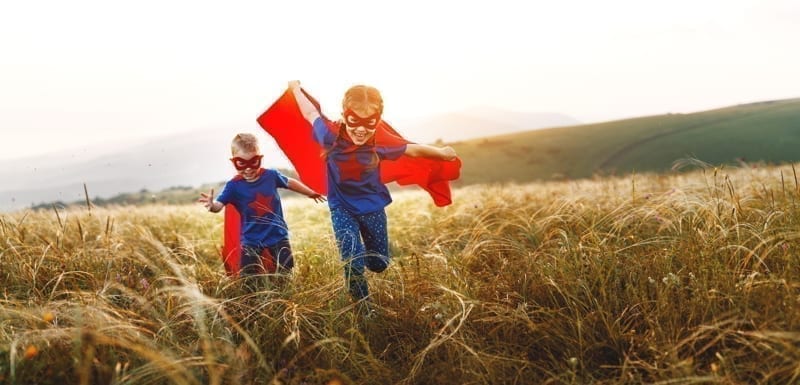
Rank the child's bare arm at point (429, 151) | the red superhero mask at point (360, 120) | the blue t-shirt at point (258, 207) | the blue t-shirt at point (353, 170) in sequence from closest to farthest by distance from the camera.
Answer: the red superhero mask at point (360, 120) → the blue t-shirt at point (353, 170) → the child's bare arm at point (429, 151) → the blue t-shirt at point (258, 207)

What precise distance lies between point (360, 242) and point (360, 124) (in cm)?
81

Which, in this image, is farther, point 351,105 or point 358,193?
point 358,193

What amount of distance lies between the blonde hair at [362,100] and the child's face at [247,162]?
85 centimetres

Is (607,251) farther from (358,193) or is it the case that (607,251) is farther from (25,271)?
(25,271)

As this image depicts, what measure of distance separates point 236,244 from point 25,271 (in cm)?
139

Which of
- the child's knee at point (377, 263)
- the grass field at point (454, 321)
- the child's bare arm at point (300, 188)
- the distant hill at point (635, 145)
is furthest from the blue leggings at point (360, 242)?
the distant hill at point (635, 145)

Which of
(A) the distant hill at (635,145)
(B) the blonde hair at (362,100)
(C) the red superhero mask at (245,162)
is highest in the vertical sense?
(B) the blonde hair at (362,100)

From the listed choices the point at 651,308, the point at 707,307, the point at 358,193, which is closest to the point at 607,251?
the point at 651,308

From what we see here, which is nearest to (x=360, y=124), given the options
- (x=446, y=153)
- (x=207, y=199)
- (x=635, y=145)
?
(x=446, y=153)

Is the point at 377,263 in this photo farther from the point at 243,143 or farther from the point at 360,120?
the point at 243,143

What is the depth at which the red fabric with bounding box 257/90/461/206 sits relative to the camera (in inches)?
174

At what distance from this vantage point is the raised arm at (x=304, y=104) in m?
4.14

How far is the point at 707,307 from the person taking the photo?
99.6 inches

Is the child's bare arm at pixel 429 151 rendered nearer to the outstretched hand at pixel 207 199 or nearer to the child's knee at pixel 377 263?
the child's knee at pixel 377 263
